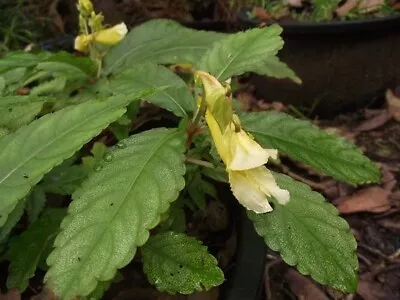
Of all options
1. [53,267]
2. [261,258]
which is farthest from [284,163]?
[53,267]

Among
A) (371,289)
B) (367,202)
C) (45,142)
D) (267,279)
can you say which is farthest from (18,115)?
(367,202)

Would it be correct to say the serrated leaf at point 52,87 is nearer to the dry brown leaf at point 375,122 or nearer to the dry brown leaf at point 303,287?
the dry brown leaf at point 303,287

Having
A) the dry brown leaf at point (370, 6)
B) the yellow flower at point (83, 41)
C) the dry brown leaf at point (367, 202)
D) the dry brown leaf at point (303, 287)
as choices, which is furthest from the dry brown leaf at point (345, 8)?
the yellow flower at point (83, 41)

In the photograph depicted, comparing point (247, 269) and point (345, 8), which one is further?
point (345, 8)

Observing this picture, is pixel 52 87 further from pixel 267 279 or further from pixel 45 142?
pixel 267 279

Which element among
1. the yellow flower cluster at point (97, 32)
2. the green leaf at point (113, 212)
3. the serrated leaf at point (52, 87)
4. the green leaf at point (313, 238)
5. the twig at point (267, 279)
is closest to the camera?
the green leaf at point (113, 212)

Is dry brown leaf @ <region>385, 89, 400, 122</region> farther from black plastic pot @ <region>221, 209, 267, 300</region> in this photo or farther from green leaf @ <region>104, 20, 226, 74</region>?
black plastic pot @ <region>221, 209, 267, 300</region>

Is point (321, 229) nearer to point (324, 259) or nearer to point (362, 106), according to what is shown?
point (324, 259)

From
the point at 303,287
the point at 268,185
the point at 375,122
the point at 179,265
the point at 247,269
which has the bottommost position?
the point at 375,122
